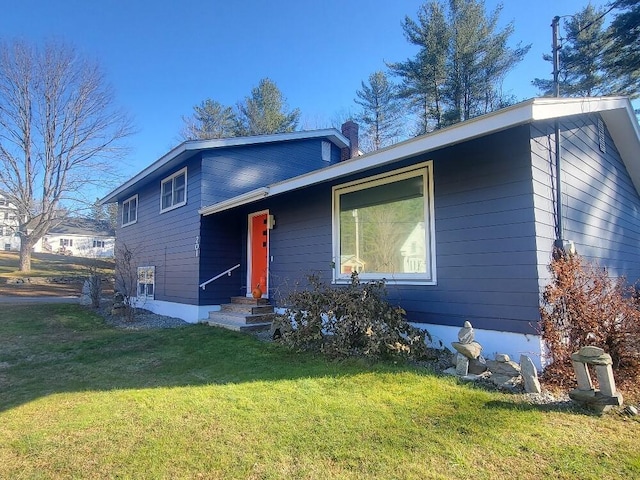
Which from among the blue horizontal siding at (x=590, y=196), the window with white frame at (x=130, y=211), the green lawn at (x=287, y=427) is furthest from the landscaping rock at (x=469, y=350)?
the window with white frame at (x=130, y=211)

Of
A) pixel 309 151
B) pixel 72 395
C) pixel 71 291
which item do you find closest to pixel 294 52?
pixel 309 151

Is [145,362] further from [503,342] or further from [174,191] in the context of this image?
[174,191]

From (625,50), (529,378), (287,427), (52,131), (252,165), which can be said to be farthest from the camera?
(52,131)

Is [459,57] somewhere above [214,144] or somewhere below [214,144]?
above

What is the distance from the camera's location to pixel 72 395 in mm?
3834

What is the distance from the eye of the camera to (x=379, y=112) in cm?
2155

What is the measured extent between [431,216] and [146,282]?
960 cm

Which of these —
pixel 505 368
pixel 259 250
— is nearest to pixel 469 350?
pixel 505 368

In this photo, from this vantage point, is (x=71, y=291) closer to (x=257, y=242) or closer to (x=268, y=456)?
(x=257, y=242)

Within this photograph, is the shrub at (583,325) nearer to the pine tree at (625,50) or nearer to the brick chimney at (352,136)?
the brick chimney at (352,136)

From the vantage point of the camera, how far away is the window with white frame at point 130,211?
13.1 meters

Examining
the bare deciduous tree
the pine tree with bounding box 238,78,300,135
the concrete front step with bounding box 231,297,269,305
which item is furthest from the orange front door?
the bare deciduous tree

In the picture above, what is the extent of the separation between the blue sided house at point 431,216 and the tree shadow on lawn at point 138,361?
56.5 inches

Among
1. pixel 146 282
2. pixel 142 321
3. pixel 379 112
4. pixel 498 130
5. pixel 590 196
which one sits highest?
pixel 379 112
